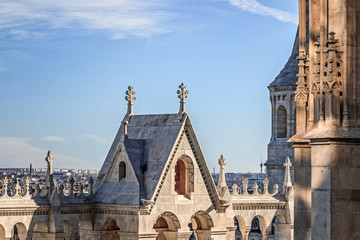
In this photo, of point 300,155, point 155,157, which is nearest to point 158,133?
point 155,157

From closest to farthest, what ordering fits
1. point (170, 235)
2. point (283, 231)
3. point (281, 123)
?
point (170, 235) → point (283, 231) → point (281, 123)

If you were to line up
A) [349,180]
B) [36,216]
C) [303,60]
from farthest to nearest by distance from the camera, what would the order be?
[36,216] < [303,60] < [349,180]

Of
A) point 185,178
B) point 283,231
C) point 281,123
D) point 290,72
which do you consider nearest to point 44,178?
Result: point 281,123

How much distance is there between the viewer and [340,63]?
690 inches

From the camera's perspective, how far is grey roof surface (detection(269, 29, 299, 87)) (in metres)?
78.2

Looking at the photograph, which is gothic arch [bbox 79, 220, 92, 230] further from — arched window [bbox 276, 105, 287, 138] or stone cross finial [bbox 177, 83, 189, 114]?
arched window [bbox 276, 105, 287, 138]

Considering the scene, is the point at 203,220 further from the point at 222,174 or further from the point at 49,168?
the point at 49,168

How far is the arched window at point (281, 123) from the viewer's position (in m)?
81.5

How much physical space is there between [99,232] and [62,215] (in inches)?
89.4

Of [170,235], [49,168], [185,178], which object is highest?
[49,168]

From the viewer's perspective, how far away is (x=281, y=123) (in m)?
82.3

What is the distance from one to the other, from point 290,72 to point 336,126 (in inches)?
2458

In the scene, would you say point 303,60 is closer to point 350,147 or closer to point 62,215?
point 350,147

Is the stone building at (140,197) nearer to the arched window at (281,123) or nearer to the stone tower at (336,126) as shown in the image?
the stone tower at (336,126)
